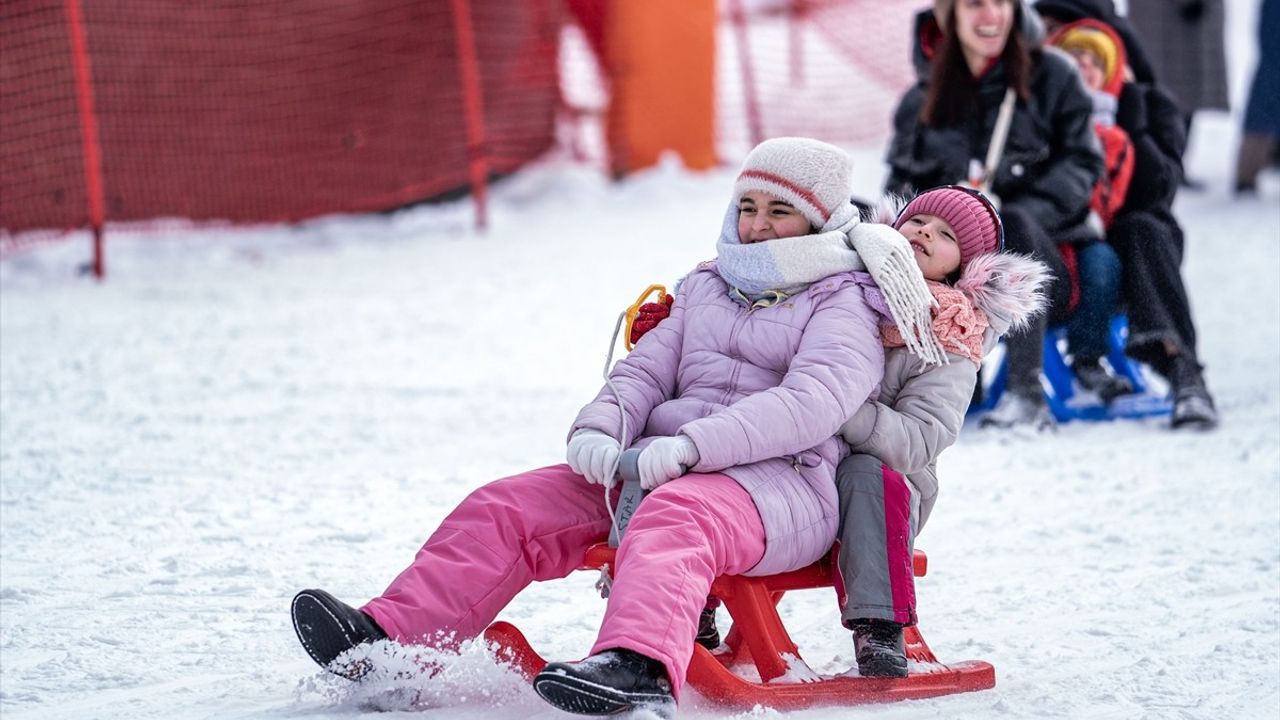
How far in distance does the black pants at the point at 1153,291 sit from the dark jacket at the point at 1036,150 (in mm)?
149

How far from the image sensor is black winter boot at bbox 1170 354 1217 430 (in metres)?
5.59

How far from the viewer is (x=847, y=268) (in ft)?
10.5

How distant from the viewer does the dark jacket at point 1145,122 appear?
5.80 m

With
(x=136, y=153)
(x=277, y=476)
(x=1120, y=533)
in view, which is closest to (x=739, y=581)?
(x=1120, y=533)

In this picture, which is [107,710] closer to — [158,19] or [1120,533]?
[1120,533]

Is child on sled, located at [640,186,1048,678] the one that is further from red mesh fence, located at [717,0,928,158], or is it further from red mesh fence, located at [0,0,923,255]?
red mesh fence, located at [717,0,928,158]

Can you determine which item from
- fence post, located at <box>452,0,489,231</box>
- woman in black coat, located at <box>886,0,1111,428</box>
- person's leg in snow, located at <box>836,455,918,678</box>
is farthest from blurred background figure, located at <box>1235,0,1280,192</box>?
person's leg in snow, located at <box>836,455,918,678</box>

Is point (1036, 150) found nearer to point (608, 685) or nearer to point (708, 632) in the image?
point (708, 632)

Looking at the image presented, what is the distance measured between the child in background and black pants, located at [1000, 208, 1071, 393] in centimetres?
10

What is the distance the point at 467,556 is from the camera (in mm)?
2951

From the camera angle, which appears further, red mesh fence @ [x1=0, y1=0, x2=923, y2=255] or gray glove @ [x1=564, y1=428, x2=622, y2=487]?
red mesh fence @ [x1=0, y1=0, x2=923, y2=255]

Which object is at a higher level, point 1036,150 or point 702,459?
point 1036,150

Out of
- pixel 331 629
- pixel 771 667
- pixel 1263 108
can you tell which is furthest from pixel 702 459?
pixel 1263 108

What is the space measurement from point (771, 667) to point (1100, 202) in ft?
10.7
